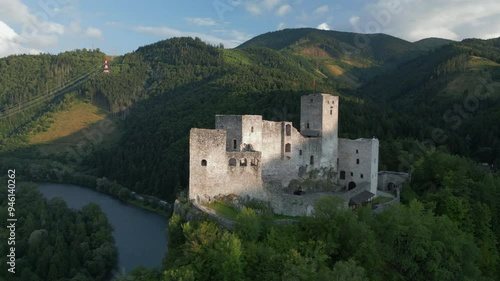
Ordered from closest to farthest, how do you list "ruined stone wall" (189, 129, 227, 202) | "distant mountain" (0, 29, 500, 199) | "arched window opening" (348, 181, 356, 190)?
1. "ruined stone wall" (189, 129, 227, 202)
2. "arched window opening" (348, 181, 356, 190)
3. "distant mountain" (0, 29, 500, 199)

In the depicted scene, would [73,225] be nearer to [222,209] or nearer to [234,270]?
[222,209]

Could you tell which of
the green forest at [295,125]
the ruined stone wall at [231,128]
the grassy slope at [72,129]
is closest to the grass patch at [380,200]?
the green forest at [295,125]

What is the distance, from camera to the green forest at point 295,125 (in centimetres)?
2534

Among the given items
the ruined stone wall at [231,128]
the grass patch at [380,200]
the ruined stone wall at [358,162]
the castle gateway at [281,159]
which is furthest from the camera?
the ruined stone wall at [358,162]

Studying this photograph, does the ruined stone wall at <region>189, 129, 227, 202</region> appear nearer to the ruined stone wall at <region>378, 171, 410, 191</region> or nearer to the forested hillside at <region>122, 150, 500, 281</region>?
the forested hillside at <region>122, 150, 500, 281</region>

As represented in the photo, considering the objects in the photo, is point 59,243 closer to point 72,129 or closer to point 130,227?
point 130,227

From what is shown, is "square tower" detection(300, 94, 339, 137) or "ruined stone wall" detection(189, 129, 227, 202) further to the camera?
"square tower" detection(300, 94, 339, 137)

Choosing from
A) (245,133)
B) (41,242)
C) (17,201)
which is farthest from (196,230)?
(17,201)

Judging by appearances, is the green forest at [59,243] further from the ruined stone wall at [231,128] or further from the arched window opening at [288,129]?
the arched window opening at [288,129]

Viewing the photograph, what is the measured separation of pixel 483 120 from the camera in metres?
93.2

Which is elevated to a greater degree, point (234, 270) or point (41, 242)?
point (234, 270)

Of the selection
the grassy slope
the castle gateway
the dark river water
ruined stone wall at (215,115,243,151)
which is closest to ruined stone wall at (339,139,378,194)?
the castle gateway

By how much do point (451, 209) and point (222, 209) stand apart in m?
18.9

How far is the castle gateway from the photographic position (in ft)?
98.3
